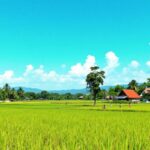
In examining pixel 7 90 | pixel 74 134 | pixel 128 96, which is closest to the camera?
pixel 74 134

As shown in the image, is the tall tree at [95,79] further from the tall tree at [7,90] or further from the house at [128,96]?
the tall tree at [7,90]

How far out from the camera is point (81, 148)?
752cm

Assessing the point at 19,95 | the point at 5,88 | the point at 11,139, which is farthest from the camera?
the point at 19,95

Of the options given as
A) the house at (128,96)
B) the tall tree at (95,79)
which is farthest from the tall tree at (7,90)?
the tall tree at (95,79)

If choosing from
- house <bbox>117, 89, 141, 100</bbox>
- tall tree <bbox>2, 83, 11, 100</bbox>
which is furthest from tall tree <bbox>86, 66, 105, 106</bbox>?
tall tree <bbox>2, 83, 11, 100</bbox>

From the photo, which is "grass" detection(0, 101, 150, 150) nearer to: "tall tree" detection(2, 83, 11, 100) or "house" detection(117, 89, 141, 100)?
"house" detection(117, 89, 141, 100)

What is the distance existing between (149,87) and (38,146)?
14394 cm

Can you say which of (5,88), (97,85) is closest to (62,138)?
(97,85)

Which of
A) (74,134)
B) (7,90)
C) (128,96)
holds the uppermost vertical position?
(7,90)

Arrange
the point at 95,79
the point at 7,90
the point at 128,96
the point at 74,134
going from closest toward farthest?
the point at 74,134
the point at 95,79
the point at 128,96
the point at 7,90

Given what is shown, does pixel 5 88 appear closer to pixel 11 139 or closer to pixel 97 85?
pixel 97 85

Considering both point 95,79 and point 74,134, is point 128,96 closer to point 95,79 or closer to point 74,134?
point 95,79

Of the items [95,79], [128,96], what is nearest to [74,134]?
[95,79]

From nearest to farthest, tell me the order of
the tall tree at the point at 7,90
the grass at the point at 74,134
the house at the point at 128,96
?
the grass at the point at 74,134
the house at the point at 128,96
the tall tree at the point at 7,90
